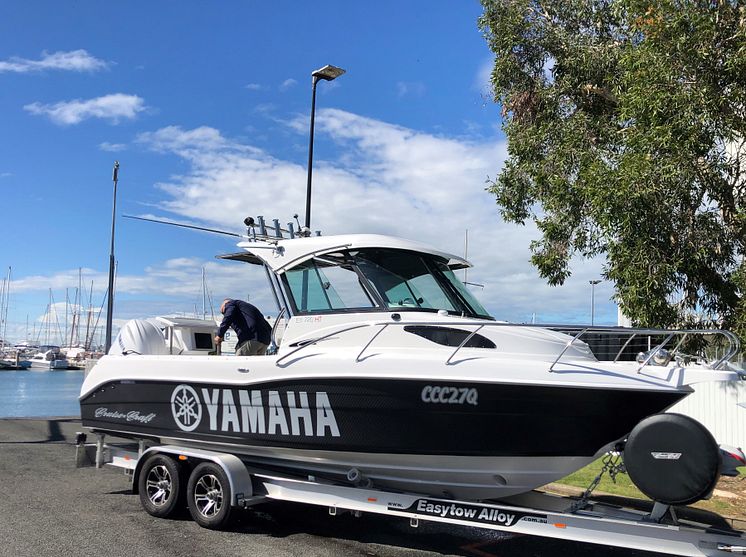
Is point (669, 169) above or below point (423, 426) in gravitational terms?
above

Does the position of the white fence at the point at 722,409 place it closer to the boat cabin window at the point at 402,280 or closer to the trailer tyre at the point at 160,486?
the boat cabin window at the point at 402,280

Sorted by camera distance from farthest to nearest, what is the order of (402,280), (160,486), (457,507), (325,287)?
(160,486)
(325,287)
(402,280)
(457,507)

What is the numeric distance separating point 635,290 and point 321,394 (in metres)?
5.14

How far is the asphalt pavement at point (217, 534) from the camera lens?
6.02 metres

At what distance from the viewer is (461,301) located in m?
7.12

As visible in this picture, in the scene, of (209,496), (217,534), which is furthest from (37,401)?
(217,534)

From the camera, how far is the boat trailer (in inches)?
189

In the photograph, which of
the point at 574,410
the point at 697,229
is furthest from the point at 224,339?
the point at 697,229

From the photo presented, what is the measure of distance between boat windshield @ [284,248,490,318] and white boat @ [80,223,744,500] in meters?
0.01

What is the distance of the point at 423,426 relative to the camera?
573cm

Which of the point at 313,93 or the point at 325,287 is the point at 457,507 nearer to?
the point at 325,287

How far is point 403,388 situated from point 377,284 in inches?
57.2

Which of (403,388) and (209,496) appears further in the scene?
(209,496)

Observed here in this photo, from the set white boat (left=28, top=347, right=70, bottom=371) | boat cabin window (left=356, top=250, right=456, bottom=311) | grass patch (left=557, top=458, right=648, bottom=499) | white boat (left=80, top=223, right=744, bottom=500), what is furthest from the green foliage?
white boat (left=28, top=347, right=70, bottom=371)
